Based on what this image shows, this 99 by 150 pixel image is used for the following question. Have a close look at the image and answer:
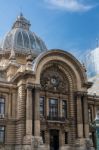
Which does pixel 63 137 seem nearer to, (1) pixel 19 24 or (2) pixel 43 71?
(2) pixel 43 71

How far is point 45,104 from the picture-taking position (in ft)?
118

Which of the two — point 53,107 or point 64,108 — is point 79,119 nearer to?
point 64,108

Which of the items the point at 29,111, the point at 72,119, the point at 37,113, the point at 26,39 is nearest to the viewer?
the point at 29,111

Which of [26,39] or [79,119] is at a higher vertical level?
[26,39]

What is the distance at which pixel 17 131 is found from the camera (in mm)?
33500

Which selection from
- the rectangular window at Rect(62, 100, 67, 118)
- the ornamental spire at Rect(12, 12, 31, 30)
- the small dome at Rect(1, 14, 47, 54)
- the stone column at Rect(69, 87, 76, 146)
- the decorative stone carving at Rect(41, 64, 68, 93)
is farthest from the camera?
the ornamental spire at Rect(12, 12, 31, 30)

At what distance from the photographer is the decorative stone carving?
36.8 metres

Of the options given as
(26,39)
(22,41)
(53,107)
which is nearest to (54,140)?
(53,107)

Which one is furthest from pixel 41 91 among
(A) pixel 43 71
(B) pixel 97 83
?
(B) pixel 97 83

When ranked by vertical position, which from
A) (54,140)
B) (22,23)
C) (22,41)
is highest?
(22,23)

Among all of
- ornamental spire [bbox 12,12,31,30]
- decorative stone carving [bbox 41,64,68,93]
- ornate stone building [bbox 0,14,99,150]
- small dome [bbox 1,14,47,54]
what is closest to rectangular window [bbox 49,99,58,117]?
Result: ornate stone building [bbox 0,14,99,150]

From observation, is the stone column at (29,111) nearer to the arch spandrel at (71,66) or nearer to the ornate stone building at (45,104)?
the ornate stone building at (45,104)

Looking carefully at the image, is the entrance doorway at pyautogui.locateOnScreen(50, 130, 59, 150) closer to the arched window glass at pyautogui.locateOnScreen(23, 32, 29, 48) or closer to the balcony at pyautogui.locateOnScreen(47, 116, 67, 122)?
the balcony at pyautogui.locateOnScreen(47, 116, 67, 122)

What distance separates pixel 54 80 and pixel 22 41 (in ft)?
41.5
